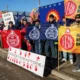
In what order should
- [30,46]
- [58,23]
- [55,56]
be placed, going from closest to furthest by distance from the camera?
[58,23], [55,56], [30,46]

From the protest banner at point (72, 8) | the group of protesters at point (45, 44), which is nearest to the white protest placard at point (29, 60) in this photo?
the group of protesters at point (45, 44)

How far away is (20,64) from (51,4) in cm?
351

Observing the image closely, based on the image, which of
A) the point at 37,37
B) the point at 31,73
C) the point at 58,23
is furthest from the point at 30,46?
the point at 31,73

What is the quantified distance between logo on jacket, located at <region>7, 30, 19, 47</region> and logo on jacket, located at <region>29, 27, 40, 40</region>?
1027mm

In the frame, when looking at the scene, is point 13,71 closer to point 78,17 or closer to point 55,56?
point 55,56

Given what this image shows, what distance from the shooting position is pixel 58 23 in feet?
35.8

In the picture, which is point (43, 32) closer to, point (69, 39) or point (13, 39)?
point (13, 39)

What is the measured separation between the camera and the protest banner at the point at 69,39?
9172 millimetres

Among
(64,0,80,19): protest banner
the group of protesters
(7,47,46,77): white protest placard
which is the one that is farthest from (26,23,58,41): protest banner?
(64,0,80,19): protest banner

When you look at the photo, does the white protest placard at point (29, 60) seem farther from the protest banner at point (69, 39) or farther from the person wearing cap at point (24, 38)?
the person wearing cap at point (24, 38)

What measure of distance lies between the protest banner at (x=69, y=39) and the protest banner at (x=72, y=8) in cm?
59

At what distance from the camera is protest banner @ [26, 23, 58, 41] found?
1109cm

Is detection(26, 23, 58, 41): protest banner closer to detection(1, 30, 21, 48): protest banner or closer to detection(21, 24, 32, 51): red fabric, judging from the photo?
detection(21, 24, 32, 51): red fabric

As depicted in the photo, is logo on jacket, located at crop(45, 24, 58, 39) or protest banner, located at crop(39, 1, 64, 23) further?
protest banner, located at crop(39, 1, 64, 23)
